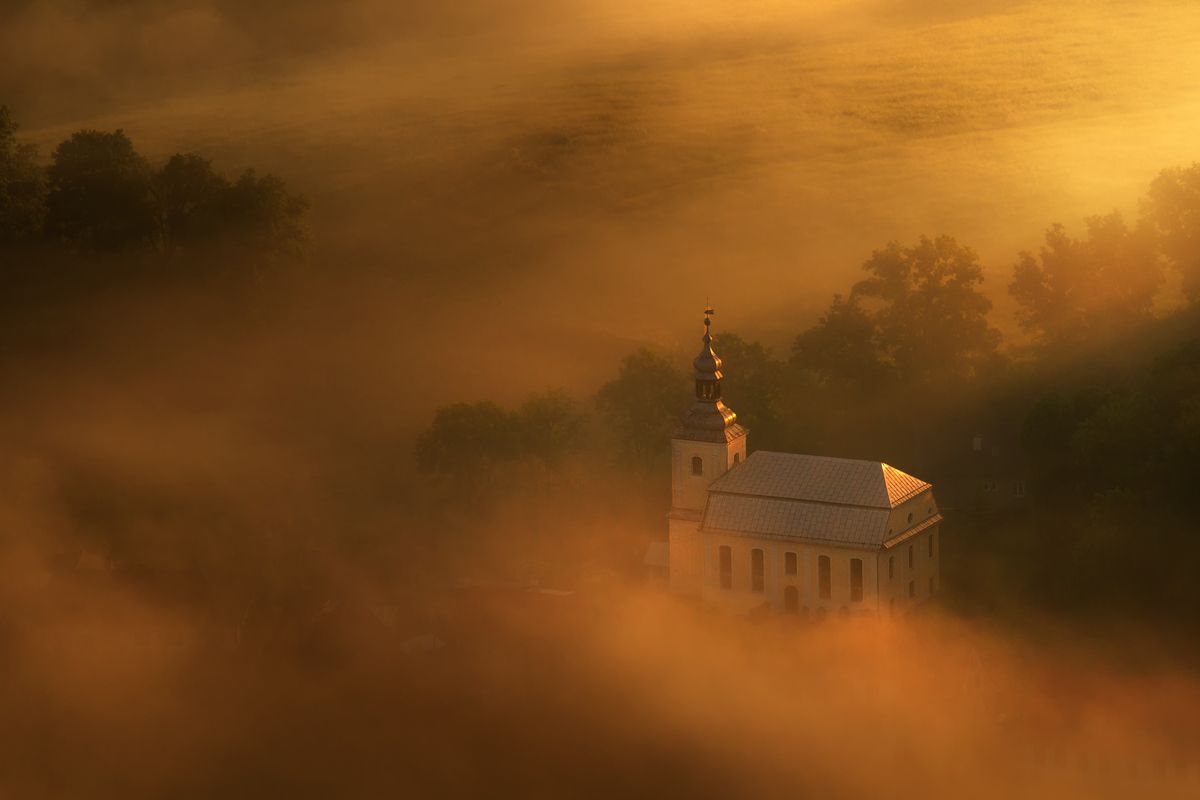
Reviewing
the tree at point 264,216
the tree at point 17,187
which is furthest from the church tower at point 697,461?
the tree at point 17,187

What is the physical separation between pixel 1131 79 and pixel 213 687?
342ft

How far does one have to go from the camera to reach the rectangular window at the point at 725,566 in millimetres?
98125

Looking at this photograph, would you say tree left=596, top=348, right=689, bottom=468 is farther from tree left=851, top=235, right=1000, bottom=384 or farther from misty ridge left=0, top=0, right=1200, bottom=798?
tree left=851, top=235, right=1000, bottom=384

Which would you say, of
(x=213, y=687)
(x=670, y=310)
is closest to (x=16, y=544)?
(x=213, y=687)

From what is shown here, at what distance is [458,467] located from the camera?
113562 mm

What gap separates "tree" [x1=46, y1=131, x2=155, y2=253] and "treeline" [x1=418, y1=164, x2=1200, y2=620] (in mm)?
30472

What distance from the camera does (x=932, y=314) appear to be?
408 ft

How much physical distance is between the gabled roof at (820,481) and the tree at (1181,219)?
1522 inches

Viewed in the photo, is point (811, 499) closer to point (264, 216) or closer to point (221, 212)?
point (264, 216)

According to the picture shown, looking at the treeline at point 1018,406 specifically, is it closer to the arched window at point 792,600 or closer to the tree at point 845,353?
the tree at point 845,353

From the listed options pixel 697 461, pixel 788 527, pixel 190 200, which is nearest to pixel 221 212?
pixel 190 200

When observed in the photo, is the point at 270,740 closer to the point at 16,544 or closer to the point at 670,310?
the point at 16,544

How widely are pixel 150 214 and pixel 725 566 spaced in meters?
53.4

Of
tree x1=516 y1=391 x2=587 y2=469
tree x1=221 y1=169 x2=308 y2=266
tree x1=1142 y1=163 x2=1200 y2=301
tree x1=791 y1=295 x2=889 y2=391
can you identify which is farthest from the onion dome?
tree x1=221 y1=169 x2=308 y2=266
